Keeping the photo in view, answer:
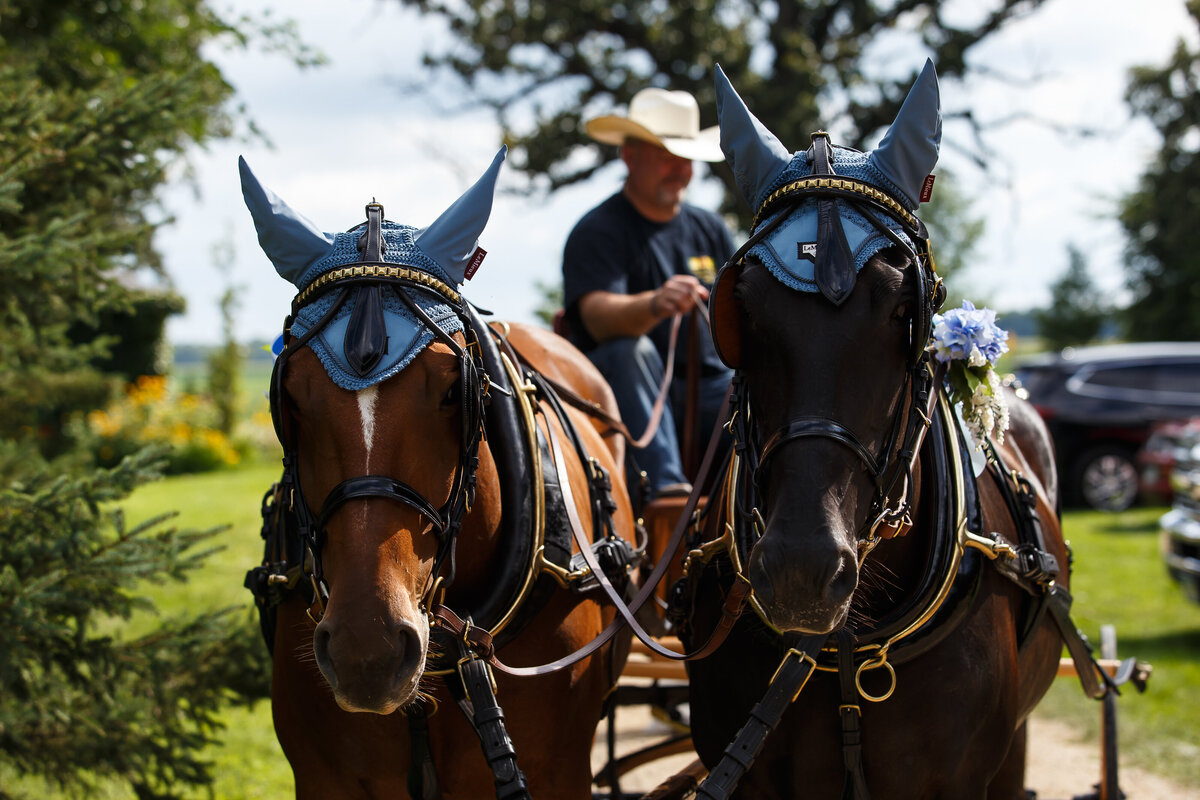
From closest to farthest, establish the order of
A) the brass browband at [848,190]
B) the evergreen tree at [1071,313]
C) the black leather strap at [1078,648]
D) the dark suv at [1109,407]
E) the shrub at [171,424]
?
the brass browband at [848,190] < the black leather strap at [1078,648] < the dark suv at [1109,407] < the shrub at [171,424] < the evergreen tree at [1071,313]

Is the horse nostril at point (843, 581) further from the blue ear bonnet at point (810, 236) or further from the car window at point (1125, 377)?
the car window at point (1125, 377)

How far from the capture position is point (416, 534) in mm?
2053

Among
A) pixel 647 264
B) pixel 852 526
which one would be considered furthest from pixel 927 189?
pixel 647 264

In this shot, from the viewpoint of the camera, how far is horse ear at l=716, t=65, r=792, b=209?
89.2 inches

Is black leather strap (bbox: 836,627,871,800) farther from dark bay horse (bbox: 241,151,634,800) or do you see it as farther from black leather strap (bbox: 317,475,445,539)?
black leather strap (bbox: 317,475,445,539)

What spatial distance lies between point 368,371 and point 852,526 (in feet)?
3.27

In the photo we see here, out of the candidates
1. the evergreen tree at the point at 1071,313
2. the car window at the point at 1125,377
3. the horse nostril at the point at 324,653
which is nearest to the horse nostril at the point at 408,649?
the horse nostril at the point at 324,653

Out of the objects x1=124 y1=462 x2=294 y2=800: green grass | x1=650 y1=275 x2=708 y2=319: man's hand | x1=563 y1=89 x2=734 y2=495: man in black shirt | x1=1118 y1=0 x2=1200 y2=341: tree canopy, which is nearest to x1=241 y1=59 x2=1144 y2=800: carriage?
x1=650 y1=275 x2=708 y2=319: man's hand

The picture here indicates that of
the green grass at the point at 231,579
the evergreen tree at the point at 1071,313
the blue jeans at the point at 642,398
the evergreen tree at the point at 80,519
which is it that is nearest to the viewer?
the evergreen tree at the point at 80,519

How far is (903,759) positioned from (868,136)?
49.1ft

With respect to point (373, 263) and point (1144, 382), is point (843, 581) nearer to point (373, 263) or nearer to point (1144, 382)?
point (373, 263)

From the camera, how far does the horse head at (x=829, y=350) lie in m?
1.88

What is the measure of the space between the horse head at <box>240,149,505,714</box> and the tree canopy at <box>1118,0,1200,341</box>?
2489 centimetres

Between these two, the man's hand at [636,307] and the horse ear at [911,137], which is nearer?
the horse ear at [911,137]
